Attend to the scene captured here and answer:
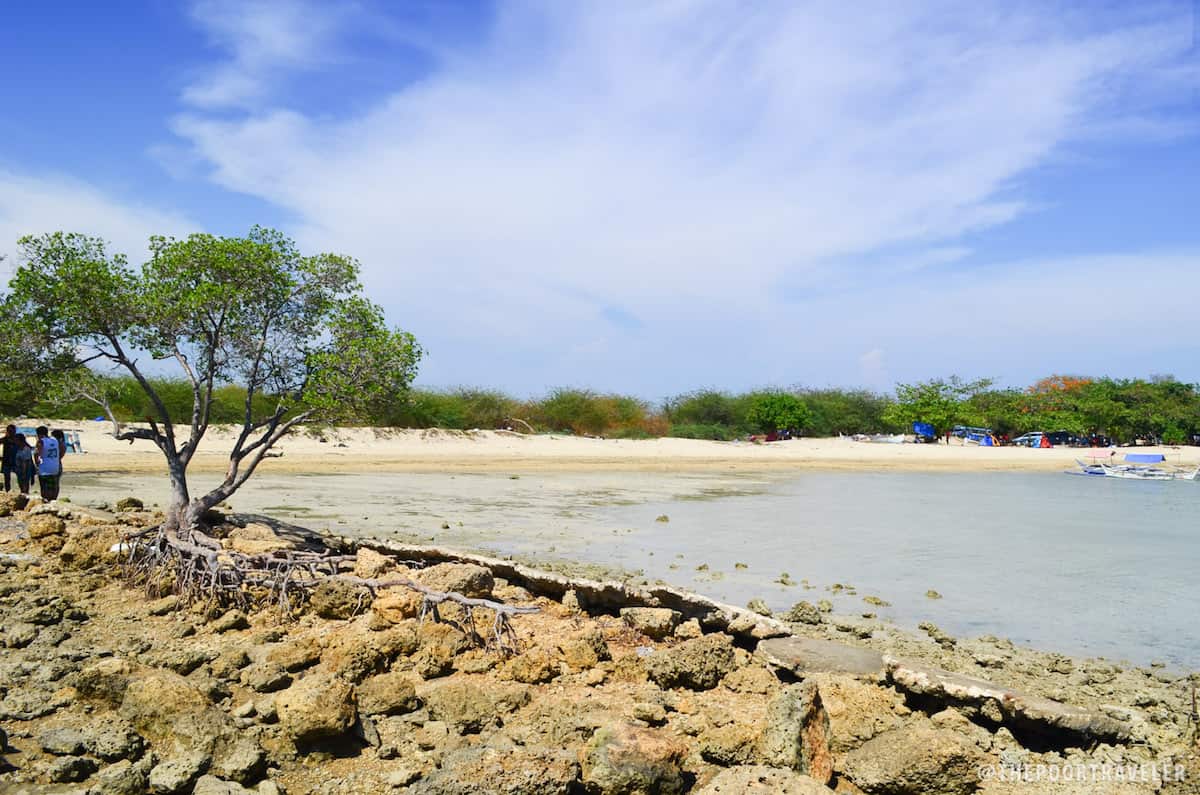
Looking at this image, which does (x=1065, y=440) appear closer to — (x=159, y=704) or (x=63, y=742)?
(x=159, y=704)

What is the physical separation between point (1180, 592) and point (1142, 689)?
609 cm

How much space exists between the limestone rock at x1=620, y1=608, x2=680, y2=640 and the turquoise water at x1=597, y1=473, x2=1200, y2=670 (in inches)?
114

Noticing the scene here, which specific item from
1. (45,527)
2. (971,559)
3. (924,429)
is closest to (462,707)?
(45,527)

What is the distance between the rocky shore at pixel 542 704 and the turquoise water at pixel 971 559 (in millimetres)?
1603

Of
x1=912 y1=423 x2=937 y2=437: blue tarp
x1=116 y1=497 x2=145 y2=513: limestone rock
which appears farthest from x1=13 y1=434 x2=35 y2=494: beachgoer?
x1=912 y1=423 x2=937 y2=437: blue tarp

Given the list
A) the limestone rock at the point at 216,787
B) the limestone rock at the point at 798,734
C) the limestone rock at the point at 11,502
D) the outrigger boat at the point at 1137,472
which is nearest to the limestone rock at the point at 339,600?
the limestone rock at the point at 216,787

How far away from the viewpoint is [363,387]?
405 inches

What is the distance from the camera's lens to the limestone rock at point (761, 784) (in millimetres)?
3822

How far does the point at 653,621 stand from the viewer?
6.62 meters

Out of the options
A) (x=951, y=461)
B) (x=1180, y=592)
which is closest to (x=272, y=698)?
(x=1180, y=592)

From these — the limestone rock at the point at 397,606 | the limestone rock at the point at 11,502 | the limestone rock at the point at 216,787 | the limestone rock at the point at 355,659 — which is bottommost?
the limestone rock at the point at 216,787

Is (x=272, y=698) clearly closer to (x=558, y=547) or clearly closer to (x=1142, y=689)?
(x=1142, y=689)

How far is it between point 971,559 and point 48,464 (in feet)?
48.9

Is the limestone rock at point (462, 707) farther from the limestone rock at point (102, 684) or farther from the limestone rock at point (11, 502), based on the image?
the limestone rock at point (11, 502)
